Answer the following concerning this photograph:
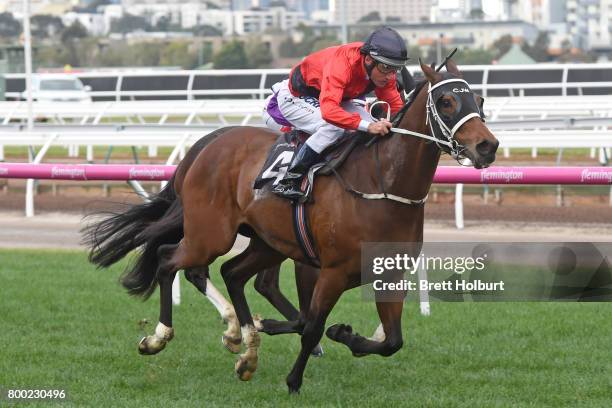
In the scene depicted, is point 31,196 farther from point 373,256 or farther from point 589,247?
point 373,256

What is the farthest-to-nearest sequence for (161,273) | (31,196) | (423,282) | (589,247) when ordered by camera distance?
(31,196) < (589,247) < (423,282) < (161,273)

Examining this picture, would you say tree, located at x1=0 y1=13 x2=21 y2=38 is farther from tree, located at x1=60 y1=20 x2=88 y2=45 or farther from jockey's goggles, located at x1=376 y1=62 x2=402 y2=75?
jockey's goggles, located at x1=376 y1=62 x2=402 y2=75

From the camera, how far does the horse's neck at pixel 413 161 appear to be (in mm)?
5547

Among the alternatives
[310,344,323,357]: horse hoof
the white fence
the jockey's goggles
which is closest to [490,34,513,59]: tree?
the white fence

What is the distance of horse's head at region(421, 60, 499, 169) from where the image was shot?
5.21 meters

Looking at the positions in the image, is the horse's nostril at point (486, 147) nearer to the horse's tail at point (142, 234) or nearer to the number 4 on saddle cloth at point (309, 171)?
the number 4 on saddle cloth at point (309, 171)

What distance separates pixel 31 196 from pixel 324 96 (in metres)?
7.78

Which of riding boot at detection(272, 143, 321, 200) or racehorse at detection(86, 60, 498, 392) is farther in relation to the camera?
riding boot at detection(272, 143, 321, 200)

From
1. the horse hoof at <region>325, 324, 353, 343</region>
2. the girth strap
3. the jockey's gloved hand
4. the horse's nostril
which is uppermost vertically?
the jockey's gloved hand

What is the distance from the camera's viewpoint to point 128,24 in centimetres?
13150

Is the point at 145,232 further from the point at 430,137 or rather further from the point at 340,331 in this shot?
the point at 430,137

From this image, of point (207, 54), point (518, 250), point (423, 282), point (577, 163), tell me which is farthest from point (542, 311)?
point (207, 54)

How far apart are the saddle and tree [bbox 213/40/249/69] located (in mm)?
51985

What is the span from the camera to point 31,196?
1289 centimetres
